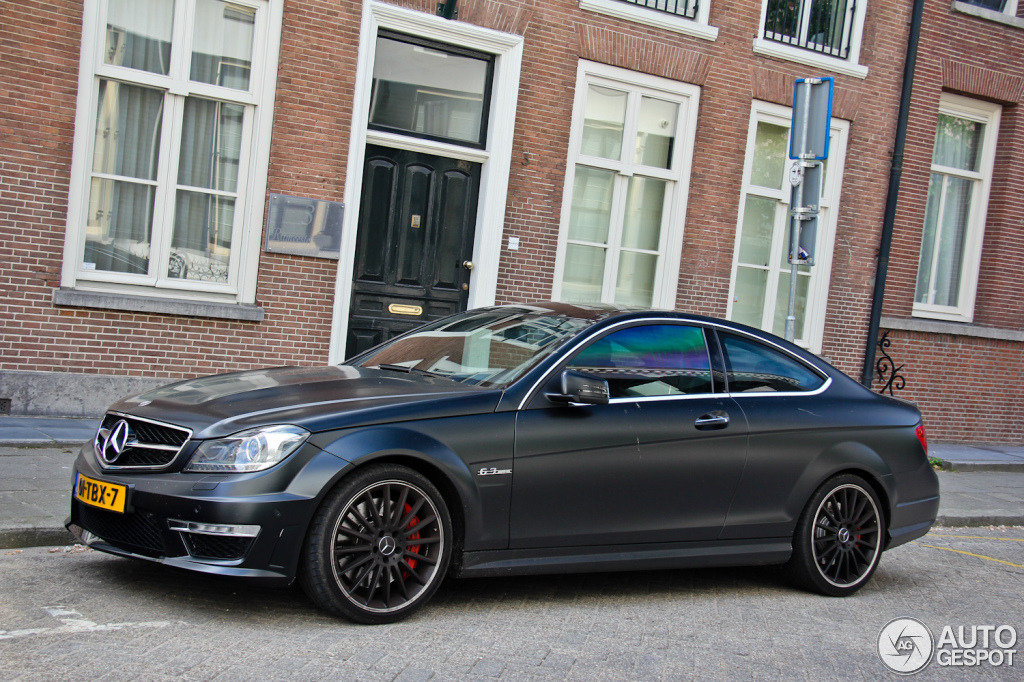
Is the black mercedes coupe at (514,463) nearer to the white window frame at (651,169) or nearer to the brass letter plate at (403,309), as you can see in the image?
the brass letter plate at (403,309)

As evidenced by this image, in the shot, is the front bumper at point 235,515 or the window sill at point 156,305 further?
the window sill at point 156,305

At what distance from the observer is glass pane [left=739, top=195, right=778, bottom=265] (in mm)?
13523

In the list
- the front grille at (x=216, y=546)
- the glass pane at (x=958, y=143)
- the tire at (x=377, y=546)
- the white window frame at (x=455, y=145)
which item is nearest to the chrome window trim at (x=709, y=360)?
the tire at (x=377, y=546)

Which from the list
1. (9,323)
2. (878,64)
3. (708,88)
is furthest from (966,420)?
(9,323)

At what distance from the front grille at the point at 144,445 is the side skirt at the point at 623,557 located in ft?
4.76

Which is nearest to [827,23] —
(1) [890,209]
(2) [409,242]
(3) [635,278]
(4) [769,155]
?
(4) [769,155]

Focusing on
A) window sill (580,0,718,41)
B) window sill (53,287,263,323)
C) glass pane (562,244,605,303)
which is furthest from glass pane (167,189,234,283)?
window sill (580,0,718,41)

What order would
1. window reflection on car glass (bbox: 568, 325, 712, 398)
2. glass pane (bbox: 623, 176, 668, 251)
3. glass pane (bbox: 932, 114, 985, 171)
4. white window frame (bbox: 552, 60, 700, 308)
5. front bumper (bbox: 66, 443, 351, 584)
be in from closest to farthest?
front bumper (bbox: 66, 443, 351, 584)
window reflection on car glass (bbox: 568, 325, 712, 398)
white window frame (bbox: 552, 60, 700, 308)
glass pane (bbox: 623, 176, 668, 251)
glass pane (bbox: 932, 114, 985, 171)

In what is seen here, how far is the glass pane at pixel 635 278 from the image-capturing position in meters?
12.7

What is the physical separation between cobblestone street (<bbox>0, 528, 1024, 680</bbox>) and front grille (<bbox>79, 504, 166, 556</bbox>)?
11.9 inches

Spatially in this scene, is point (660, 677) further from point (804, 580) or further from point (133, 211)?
point (133, 211)

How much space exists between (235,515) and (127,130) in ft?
21.3

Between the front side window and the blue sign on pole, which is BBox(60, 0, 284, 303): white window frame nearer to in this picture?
the front side window

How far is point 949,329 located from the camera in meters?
14.6
